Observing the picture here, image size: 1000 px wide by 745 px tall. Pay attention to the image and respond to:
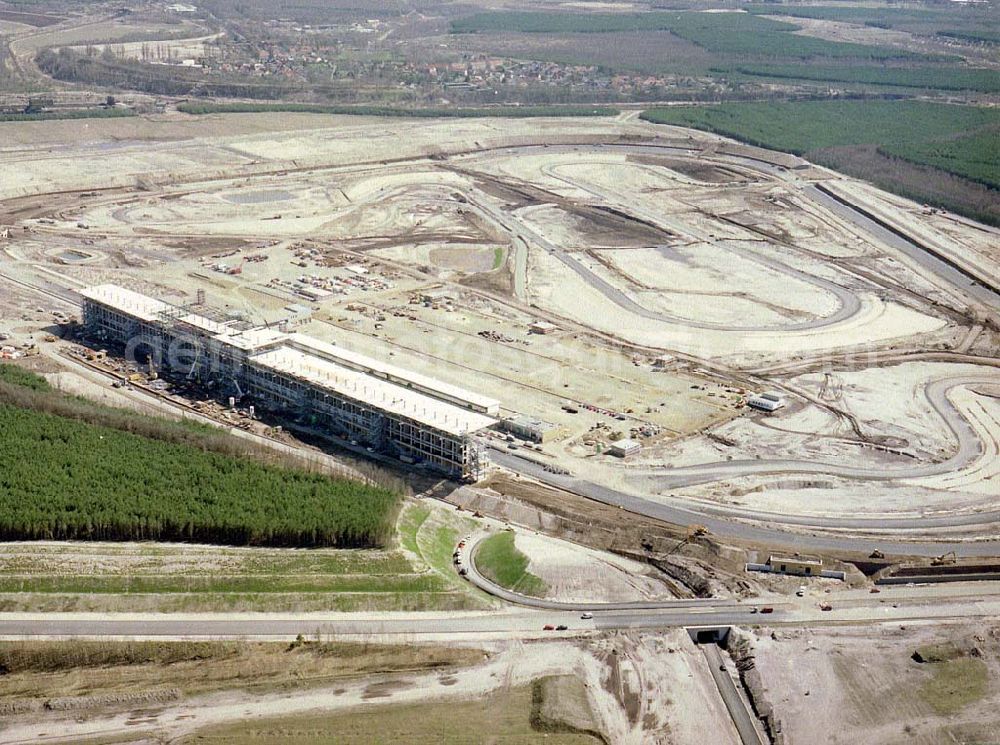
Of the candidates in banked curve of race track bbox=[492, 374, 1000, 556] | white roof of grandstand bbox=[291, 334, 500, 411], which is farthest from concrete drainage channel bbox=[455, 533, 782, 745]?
white roof of grandstand bbox=[291, 334, 500, 411]

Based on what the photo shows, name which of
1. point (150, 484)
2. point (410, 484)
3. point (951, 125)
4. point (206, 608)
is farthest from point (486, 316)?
point (951, 125)

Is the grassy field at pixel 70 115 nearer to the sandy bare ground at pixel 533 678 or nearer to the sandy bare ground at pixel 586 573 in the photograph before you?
the sandy bare ground at pixel 586 573

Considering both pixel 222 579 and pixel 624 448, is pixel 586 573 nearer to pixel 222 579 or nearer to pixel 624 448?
pixel 624 448

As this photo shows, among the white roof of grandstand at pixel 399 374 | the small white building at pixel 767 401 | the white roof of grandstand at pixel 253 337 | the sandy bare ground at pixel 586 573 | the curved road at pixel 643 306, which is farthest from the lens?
the curved road at pixel 643 306

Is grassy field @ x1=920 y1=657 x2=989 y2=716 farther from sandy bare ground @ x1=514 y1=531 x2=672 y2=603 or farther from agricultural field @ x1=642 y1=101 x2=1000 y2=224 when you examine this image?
agricultural field @ x1=642 y1=101 x2=1000 y2=224

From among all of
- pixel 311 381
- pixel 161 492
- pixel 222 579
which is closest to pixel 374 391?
pixel 311 381

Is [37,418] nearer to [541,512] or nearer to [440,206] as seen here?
[541,512]

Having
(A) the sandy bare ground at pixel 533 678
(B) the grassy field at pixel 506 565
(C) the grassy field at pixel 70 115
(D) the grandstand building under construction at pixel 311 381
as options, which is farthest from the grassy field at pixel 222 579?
(C) the grassy field at pixel 70 115
